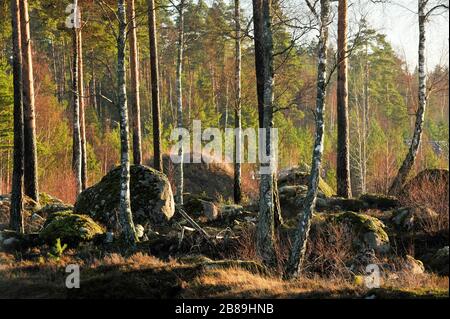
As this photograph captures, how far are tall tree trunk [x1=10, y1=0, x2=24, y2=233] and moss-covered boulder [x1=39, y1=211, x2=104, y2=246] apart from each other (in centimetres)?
104

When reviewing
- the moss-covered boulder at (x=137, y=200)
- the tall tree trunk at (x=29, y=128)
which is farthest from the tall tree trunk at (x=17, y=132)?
the tall tree trunk at (x=29, y=128)

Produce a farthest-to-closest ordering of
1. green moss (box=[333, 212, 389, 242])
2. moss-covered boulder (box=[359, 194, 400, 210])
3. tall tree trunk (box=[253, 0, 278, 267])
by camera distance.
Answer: moss-covered boulder (box=[359, 194, 400, 210]), green moss (box=[333, 212, 389, 242]), tall tree trunk (box=[253, 0, 278, 267])

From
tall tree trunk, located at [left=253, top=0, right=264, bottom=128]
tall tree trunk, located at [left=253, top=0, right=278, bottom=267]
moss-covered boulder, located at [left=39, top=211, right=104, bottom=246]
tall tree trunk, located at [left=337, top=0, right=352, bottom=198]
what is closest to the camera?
tall tree trunk, located at [left=253, top=0, right=278, bottom=267]

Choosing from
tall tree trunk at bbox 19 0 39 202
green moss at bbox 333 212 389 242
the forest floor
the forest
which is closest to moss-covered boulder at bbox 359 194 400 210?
the forest

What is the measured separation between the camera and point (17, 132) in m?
12.8

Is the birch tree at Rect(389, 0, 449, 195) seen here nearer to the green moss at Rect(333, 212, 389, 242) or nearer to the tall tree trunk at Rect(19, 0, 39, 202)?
the green moss at Rect(333, 212, 389, 242)

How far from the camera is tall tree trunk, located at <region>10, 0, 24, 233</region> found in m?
12.8

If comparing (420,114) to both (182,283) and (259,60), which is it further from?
(182,283)

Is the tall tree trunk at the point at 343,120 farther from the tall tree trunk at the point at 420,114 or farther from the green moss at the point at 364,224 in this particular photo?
the green moss at the point at 364,224

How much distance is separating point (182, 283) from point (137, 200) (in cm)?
695
